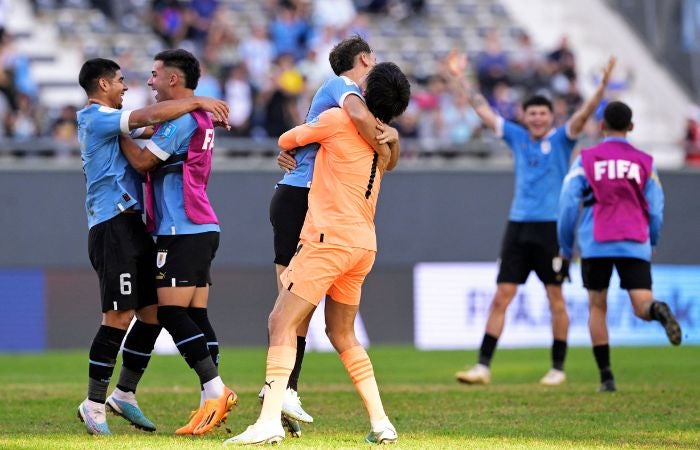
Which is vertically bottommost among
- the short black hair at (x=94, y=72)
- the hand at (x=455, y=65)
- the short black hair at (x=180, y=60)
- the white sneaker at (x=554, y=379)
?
the white sneaker at (x=554, y=379)

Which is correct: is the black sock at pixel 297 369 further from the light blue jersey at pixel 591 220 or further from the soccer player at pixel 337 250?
the light blue jersey at pixel 591 220

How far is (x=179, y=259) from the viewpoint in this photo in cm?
818

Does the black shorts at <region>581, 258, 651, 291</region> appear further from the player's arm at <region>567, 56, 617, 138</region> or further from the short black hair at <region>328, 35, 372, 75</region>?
the short black hair at <region>328, 35, 372, 75</region>

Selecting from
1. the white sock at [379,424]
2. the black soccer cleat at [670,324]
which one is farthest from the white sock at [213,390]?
the black soccer cleat at [670,324]

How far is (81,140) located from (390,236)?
1126 centimetres

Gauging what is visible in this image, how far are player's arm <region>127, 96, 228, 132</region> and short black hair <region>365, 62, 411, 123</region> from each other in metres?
1.19

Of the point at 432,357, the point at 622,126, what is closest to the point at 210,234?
the point at 622,126

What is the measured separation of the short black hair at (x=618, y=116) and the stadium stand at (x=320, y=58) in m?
8.41

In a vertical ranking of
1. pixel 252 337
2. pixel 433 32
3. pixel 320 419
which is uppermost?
pixel 433 32

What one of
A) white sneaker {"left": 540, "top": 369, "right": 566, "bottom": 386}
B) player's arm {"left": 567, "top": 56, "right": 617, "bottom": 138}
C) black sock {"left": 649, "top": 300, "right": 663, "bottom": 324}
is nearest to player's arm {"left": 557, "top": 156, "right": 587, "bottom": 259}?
player's arm {"left": 567, "top": 56, "right": 617, "bottom": 138}

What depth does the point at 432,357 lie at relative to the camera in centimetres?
1667

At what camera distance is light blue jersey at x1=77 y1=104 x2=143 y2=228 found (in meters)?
8.20

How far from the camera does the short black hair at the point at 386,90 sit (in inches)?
293

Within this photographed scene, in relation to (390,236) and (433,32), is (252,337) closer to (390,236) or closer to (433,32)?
(390,236)
